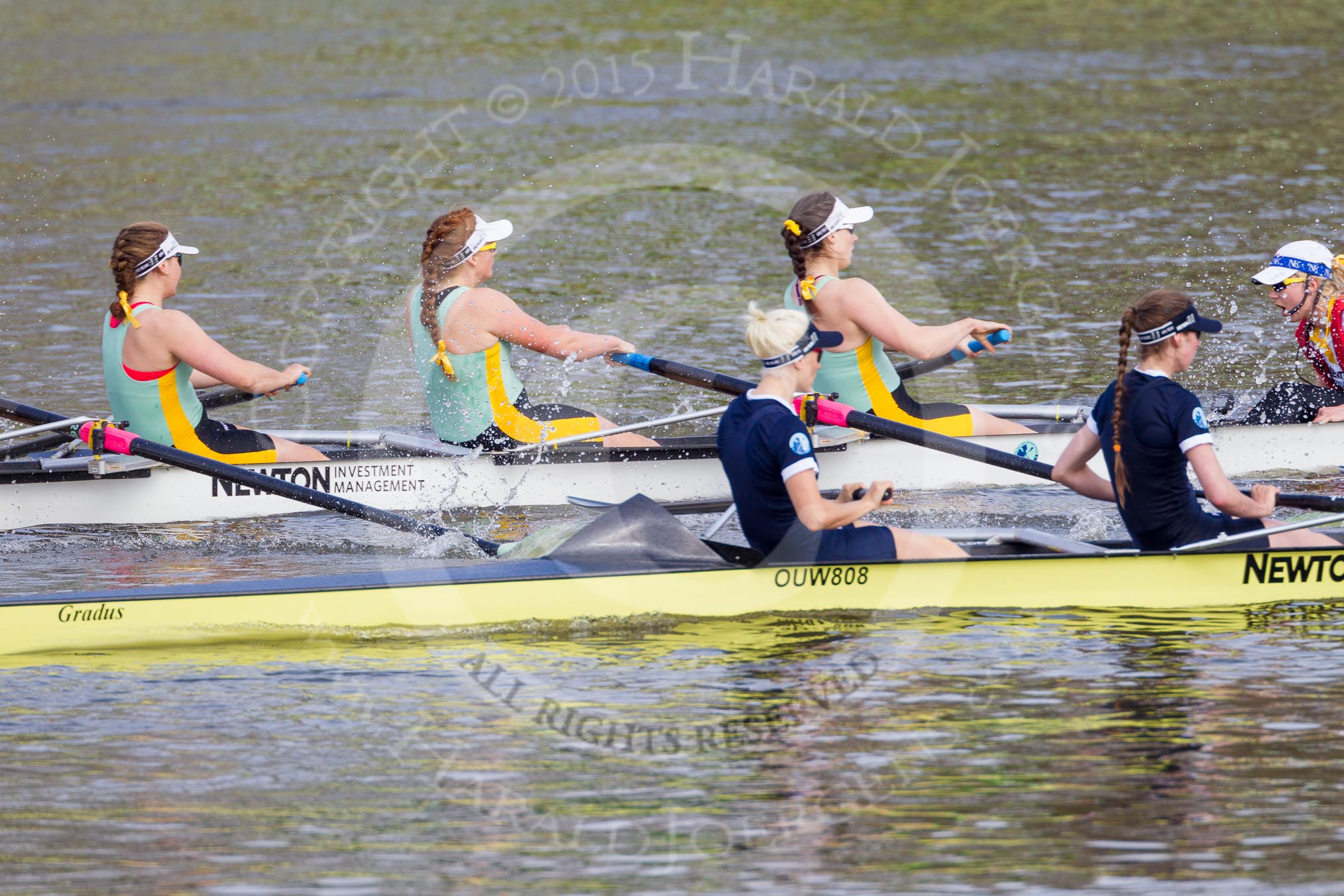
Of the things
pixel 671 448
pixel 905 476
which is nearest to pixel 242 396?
pixel 671 448

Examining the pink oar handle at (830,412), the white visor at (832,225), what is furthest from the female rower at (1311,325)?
the pink oar handle at (830,412)

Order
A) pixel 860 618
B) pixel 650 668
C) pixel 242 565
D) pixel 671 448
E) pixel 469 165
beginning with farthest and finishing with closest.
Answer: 1. pixel 469 165
2. pixel 671 448
3. pixel 242 565
4. pixel 860 618
5. pixel 650 668

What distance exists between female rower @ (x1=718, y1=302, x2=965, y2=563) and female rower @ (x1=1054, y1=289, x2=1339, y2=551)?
0.88 meters

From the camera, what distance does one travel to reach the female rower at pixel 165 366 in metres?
11.2

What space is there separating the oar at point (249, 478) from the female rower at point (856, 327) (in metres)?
2.63

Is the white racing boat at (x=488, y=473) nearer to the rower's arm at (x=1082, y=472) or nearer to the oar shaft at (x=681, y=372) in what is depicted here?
the oar shaft at (x=681, y=372)

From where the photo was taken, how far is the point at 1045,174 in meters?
24.7

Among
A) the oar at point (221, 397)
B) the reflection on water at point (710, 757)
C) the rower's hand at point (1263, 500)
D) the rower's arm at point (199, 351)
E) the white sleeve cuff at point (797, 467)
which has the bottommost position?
the reflection on water at point (710, 757)

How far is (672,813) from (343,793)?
4.29 ft

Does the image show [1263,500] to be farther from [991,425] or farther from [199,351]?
[199,351]

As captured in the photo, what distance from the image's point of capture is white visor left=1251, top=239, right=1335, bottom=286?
11969 millimetres

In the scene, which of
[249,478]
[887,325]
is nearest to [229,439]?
[249,478]

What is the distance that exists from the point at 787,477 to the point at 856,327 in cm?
321

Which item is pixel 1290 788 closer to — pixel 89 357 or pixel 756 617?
pixel 756 617
